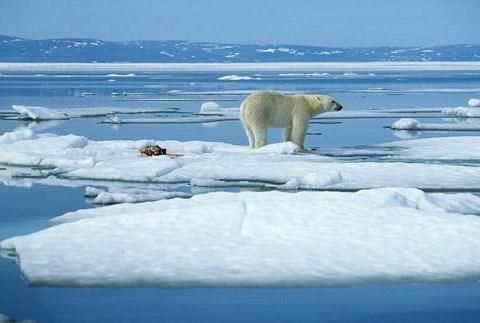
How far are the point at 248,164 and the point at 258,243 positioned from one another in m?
4.60

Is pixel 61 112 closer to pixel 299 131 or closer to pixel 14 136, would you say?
pixel 14 136

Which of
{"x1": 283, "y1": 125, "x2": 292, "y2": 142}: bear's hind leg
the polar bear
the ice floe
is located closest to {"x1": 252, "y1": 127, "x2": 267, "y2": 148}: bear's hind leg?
the polar bear

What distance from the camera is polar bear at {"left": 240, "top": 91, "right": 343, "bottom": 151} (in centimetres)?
1238

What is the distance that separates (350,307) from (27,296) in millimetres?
1620

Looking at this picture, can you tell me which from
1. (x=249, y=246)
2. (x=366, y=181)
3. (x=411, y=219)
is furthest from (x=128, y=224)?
(x=366, y=181)

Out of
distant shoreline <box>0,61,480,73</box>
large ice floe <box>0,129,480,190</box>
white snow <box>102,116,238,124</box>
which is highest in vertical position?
distant shoreline <box>0,61,480,73</box>

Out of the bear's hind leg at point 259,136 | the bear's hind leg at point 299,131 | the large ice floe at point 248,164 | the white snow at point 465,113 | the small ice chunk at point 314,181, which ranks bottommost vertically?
the small ice chunk at point 314,181

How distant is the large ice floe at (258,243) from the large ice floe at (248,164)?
2036 mm

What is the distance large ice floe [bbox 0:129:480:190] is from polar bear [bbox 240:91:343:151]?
347 millimetres

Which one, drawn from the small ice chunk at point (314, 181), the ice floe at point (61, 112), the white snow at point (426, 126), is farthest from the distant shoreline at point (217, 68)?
the small ice chunk at point (314, 181)

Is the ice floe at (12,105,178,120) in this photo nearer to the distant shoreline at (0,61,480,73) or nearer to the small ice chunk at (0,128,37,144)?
the small ice chunk at (0,128,37,144)

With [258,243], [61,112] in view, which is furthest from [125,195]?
[61,112]

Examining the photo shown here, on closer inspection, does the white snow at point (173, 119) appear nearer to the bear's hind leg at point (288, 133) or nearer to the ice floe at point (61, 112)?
the ice floe at point (61, 112)

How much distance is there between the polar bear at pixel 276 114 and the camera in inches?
488
